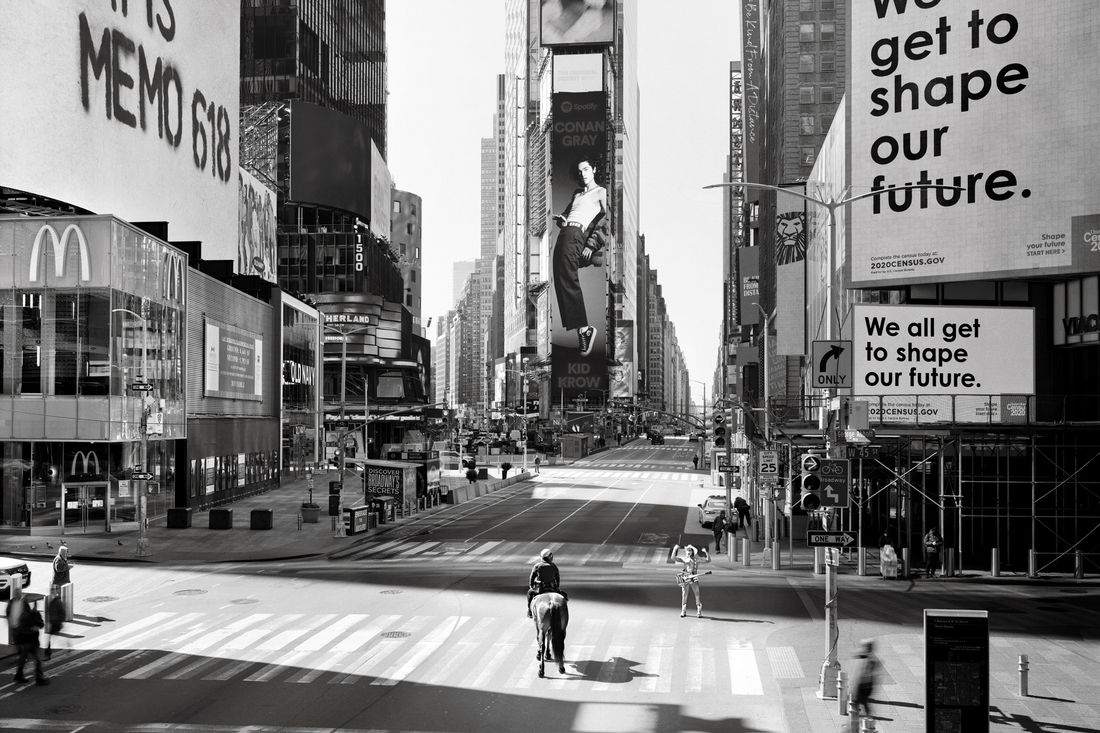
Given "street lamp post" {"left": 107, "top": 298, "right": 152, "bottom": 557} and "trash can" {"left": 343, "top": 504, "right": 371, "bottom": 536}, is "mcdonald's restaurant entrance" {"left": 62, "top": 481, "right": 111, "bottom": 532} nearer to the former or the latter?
"street lamp post" {"left": 107, "top": 298, "right": 152, "bottom": 557}

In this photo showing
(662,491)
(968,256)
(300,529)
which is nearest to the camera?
(968,256)

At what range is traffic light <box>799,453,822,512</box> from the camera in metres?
18.4

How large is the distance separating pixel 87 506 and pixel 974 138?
38733 mm

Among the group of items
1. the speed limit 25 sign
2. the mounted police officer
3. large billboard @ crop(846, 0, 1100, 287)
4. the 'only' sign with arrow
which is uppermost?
large billboard @ crop(846, 0, 1100, 287)

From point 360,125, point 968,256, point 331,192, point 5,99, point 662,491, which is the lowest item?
point 662,491

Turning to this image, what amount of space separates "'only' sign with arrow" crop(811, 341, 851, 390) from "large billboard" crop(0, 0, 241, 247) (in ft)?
141

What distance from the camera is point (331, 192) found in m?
137

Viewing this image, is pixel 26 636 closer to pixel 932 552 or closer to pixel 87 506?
pixel 932 552

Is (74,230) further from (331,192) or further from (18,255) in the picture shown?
(331,192)

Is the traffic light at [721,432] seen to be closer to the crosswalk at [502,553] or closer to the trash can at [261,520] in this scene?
the crosswalk at [502,553]

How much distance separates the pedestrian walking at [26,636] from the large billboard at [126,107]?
124 feet

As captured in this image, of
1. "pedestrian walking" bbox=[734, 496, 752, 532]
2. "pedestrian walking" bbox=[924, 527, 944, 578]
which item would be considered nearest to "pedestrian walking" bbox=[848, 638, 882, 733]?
"pedestrian walking" bbox=[924, 527, 944, 578]

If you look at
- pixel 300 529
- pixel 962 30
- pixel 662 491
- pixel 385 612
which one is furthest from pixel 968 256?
pixel 662 491

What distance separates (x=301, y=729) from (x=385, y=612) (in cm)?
971
